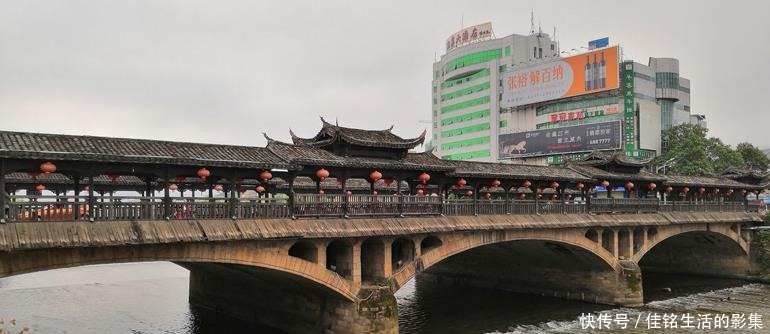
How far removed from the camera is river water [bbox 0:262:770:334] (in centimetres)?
3509

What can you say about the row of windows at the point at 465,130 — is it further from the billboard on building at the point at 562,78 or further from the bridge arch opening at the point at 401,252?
the bridge arch opening at the point at 401,252

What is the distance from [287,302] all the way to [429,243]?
8.20m

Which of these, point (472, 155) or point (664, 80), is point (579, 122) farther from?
point (472, 155)

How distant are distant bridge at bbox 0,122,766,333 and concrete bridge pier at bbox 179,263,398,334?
0.30 ft

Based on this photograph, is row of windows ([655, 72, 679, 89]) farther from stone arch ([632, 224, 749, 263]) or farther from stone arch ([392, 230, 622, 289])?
stone arch ([392, 230, 622, 289])

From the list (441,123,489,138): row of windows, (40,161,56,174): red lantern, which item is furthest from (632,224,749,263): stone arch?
(441,123,489,138): row of windows

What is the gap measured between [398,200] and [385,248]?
8.66ft

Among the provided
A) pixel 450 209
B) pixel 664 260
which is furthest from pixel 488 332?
pixel 664 260

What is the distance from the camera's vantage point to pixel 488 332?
3488cm

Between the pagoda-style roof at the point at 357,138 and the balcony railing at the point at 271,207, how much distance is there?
2624mm

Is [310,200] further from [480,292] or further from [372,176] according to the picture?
[480,292]

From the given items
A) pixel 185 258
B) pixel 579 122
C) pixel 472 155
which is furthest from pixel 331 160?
pixel 472 155

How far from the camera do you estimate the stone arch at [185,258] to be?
20.1 m

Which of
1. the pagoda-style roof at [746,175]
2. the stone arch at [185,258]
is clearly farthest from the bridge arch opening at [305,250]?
the pagoda-style roof at [746,175]
